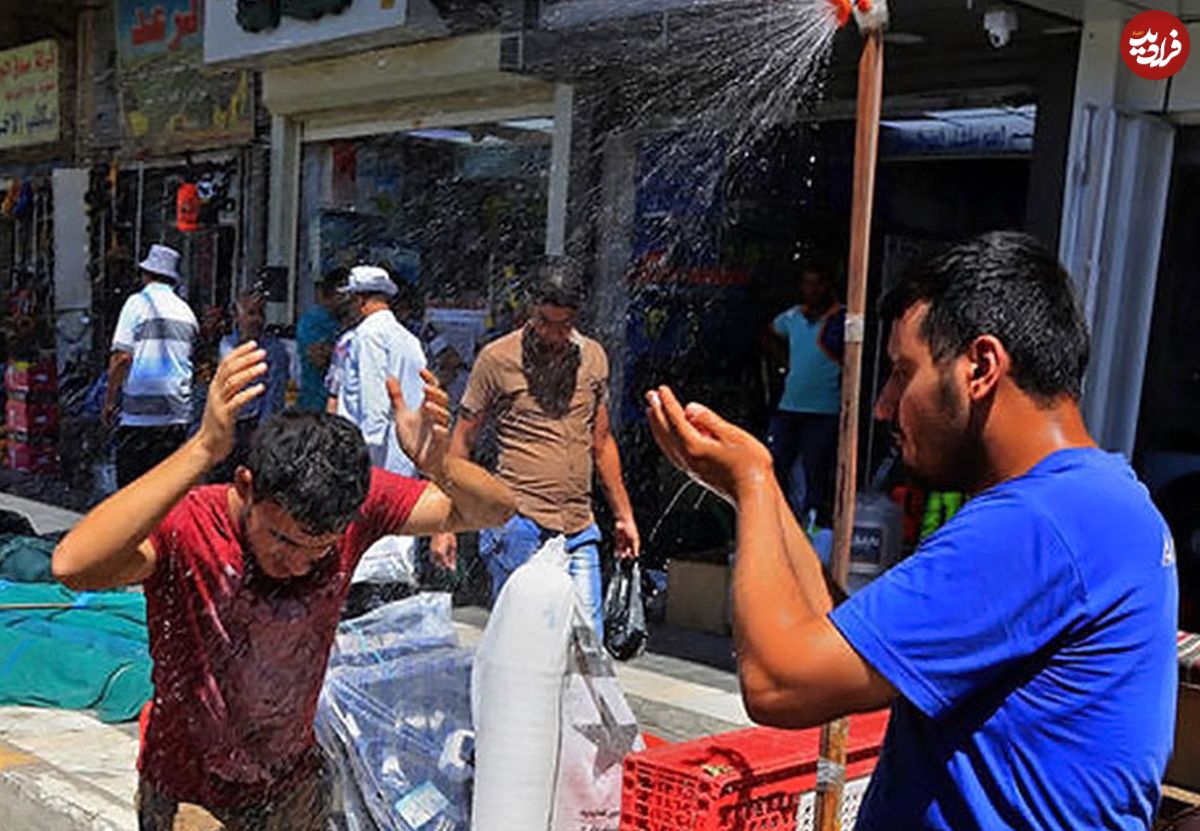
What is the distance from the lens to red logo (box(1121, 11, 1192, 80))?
5.91m

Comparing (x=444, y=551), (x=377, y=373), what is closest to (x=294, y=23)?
(x=377, y=373)

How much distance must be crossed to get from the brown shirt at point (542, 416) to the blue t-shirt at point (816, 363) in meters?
2.56

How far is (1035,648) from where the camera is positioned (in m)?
1.58

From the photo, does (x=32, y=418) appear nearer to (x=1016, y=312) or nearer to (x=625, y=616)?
(x=625, y=616)

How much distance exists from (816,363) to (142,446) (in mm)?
4079

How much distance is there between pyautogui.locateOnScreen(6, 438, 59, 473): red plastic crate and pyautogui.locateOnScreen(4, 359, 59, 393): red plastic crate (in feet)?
1.74

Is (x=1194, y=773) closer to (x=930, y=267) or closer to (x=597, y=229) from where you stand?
(x=930, y=267)

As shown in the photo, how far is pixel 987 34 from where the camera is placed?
22.7ft

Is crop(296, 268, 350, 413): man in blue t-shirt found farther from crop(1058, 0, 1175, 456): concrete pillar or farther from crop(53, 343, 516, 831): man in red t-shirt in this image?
crop(53, 343, 516, 831): man in red t-shirt

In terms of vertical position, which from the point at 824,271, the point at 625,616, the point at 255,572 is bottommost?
the point at 625,616

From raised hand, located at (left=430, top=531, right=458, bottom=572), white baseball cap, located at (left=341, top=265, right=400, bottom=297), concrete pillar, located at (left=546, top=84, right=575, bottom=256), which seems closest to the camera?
raised hand, located at (left=430, top=531, right=458, bottom=572)

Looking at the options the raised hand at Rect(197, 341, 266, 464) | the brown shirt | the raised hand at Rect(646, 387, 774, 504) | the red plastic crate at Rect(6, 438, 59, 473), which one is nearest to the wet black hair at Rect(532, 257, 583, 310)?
the brown shirt

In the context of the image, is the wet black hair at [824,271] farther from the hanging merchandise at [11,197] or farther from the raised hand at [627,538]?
the hanging merchandise at [11,197]

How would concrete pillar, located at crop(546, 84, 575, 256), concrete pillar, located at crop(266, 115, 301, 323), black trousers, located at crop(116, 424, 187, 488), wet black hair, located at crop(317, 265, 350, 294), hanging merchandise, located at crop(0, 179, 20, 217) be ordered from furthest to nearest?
hanging merchandise, located at crop(0, 179, 20, 217) < concrete pillar, located at crop(266, 115, 301, 323) < wet black hair, located at crop(317, 265, 350, 294) < concrete pillar, located at crop(546, 84, 575, 256) < black trousers, located at crop(116, 424, 187, 488)
